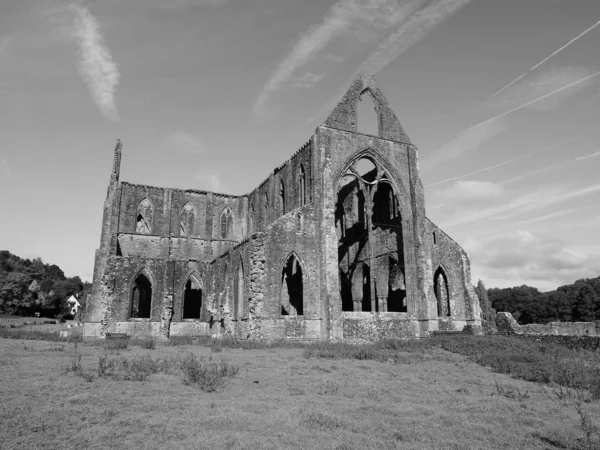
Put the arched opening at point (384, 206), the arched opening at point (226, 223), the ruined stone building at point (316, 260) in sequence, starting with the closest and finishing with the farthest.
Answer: the ruined stone building at point (316, 260)
the arched opening at point (384, 206)
the arched opening at point (226, 223)

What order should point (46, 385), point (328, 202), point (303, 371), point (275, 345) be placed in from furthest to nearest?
point (328, 202) → point (275, 345) → point (303, 371) → point (46, 385)

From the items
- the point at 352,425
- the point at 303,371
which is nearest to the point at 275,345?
the point at 303,371

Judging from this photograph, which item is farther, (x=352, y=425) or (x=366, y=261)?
(x=366, y=261)

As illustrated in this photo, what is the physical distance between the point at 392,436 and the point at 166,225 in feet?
105

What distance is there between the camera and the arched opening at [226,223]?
37.4 meters

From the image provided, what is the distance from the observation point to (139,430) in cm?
618

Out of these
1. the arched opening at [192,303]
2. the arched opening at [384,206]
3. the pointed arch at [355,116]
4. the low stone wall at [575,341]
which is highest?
the pointed arch at [355,116]

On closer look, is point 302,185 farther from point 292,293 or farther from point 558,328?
point 558,328

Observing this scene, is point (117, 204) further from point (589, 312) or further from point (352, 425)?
point (589, 312)

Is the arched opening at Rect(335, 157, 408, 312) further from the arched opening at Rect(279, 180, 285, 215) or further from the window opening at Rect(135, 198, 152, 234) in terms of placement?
the window opening at Rect(135, 198, 152, 234)

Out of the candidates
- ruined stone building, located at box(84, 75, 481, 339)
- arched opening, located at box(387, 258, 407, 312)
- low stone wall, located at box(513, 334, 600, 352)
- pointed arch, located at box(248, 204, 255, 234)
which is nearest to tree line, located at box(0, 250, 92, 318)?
ruined stone building, located at box(84, 75, 481, 339)

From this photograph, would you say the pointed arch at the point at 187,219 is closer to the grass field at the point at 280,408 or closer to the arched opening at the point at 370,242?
the arched opening at the point at 370,242

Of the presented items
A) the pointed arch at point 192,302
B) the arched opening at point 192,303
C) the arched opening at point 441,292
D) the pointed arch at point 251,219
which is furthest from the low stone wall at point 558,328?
the arched opening at point 192,303

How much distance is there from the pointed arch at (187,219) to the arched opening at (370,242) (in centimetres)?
1277
